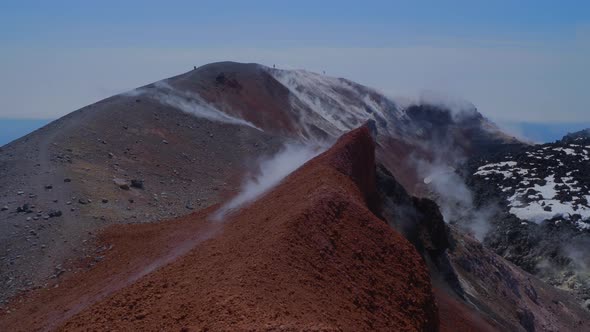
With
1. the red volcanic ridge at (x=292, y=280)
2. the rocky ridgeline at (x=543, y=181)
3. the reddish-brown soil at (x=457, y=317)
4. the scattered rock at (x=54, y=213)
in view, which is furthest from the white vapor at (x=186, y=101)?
the red volcanic ridge at (x=292, y=280)

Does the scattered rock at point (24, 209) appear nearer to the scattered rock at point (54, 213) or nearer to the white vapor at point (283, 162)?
the scattered rock at point (54, 213)

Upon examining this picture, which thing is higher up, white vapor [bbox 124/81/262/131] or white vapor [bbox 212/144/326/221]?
white vapor [bbox 124/81/262/131]

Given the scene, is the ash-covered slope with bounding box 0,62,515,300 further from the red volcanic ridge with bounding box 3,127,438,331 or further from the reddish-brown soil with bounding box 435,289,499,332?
the reddish-brown soil with bounding box 435,289,499,332

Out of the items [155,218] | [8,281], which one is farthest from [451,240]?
[8,281]

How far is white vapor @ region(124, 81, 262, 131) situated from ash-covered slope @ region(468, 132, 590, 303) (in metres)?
22.7

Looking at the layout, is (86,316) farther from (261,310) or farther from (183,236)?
Answer: (183,236)

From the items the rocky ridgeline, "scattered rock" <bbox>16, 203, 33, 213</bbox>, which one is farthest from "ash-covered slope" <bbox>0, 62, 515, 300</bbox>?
the rocky ridgeline

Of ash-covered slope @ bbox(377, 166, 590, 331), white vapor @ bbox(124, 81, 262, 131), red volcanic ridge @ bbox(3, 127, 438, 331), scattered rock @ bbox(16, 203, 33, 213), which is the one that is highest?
white vapor @ bbox(124, 81, 262, 131)

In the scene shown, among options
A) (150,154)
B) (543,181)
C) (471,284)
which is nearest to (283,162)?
(150,154)

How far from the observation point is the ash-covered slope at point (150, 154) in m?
19.3

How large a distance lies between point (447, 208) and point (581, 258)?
597 inches

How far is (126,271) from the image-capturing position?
1491 cm

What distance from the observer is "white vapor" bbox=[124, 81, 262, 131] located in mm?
41125

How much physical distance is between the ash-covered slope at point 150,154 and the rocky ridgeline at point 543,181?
8671 mm
